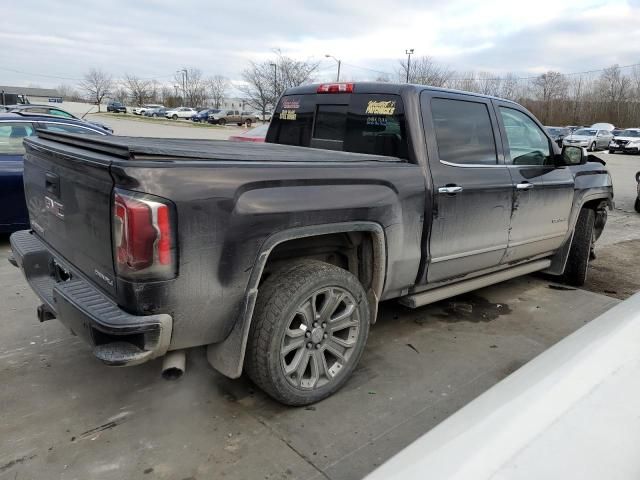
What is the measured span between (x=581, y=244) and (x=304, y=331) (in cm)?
384

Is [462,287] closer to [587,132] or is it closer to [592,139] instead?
[592,139]

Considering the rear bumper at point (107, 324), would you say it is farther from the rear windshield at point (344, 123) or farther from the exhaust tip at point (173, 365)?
the rear windshield at point (344, 123)

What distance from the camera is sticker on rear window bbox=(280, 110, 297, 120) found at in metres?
4.55

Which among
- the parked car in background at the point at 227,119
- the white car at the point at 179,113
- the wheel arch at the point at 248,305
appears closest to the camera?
the wheel arch at the point at 248,305

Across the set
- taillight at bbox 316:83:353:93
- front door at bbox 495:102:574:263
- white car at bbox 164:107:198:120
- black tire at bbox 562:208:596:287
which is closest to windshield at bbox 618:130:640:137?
black tire at bbox 562:208:596:287

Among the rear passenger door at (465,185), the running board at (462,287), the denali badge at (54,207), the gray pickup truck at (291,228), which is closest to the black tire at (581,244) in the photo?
the running board at (462,287)

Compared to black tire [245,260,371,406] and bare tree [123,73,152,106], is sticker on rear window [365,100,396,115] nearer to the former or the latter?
black tire [245,260,371,406]

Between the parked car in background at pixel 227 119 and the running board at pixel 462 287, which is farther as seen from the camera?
the parked car in background at pixel 227 119

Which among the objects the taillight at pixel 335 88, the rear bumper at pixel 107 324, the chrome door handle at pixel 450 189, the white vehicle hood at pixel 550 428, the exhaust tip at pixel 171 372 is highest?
the taillight at pixel 335 88

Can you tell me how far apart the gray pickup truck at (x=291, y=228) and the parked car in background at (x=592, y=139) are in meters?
31.6

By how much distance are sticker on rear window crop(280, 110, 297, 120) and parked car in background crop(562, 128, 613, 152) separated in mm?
31636

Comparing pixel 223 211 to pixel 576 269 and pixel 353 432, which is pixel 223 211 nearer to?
pixel 353 432

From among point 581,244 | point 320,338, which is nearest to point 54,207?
point 320,338

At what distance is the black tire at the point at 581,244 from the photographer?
533cm
